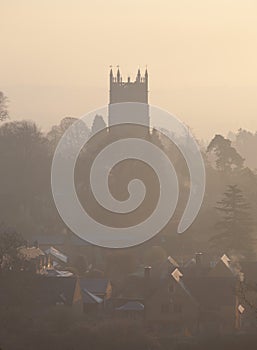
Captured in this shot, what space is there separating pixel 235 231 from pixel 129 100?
145 ft

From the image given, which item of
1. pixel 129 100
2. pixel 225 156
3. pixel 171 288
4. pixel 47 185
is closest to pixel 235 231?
pixel 171 288

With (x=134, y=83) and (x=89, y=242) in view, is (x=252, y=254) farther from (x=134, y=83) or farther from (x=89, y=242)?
(x=134, y=83)

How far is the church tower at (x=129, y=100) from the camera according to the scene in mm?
105625

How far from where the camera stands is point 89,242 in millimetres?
72312

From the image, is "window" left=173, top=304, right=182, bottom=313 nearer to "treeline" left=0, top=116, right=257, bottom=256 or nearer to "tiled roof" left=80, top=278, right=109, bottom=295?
"tiled roof" left=80, top=278, right=109, bottom=295

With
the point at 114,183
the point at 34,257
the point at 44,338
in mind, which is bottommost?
the point at 44,338

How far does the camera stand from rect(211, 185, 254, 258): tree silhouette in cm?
6397

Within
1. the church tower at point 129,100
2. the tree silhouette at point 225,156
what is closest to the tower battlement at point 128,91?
the church tower at point 129,100

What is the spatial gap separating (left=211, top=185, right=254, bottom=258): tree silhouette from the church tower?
126 feet

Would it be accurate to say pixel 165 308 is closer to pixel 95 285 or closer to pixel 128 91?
pixel 95 285

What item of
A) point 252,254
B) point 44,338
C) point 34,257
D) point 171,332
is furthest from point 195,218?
point 44,338

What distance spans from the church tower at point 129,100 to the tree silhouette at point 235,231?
38285mm

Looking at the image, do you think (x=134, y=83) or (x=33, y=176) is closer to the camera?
(x=33, y=176)

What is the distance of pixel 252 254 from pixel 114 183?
20.1 m
